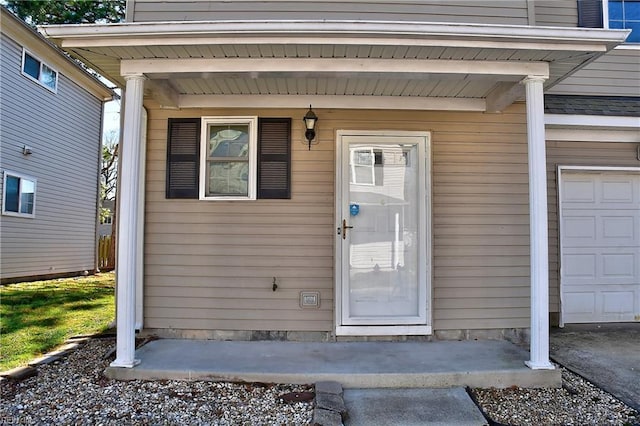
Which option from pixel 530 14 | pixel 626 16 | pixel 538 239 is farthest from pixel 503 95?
pixel 626 16

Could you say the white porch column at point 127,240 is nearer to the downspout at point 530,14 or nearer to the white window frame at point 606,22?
the downspout at point 530,14

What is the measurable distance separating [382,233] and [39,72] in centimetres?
878

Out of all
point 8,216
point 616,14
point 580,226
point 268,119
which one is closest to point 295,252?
point 268,119

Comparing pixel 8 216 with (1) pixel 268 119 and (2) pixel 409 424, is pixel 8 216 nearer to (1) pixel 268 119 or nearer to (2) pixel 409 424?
(1) pixel 268 119

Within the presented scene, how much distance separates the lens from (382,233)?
4012 mm

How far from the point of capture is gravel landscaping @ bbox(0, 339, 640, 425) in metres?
2.58

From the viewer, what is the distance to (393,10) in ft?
12.4

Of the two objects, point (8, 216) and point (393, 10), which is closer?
point (393, 10)

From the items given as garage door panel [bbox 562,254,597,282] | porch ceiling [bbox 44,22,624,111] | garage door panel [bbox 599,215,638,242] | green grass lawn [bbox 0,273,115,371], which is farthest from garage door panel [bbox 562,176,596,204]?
green grass lawn [bbox 0,273,115,371]

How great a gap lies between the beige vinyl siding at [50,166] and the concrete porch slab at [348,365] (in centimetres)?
667

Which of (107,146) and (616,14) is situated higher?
(107,146)

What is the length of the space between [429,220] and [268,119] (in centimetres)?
184

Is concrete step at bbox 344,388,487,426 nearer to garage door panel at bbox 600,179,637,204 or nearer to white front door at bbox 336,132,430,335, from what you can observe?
white front door at bbox 336,132,430,335

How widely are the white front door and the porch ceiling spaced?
2.17 ft
